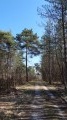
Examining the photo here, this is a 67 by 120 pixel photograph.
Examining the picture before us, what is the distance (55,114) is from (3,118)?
3126 mm

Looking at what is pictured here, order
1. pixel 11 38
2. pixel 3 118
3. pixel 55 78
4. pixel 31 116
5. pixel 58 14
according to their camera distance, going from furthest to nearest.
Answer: pixel 55 78 < pixel 11 38 < pixel 58 14 < pixel 31 116 < pixel 3 118

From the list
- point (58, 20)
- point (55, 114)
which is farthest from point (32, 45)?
point (55, 114)

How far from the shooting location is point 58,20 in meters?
32.8

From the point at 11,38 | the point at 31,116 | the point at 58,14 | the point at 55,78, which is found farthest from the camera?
the point at 55,78

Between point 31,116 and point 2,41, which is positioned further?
point 2,41

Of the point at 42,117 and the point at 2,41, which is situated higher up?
the point at 2,41

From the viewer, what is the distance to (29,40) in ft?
243

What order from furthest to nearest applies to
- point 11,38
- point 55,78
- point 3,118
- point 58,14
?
point 55,78 → point 11,38 → point 58,14 → point 3,118

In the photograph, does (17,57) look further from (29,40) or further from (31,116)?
(31,116)

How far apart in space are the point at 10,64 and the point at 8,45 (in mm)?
4107

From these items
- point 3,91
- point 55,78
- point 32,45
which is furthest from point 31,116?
point 32,45

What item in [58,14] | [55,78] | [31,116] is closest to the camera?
[31,116]

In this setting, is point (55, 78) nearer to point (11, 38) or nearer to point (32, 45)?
point (32, 45)

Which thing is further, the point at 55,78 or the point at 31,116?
the point at 55,78
